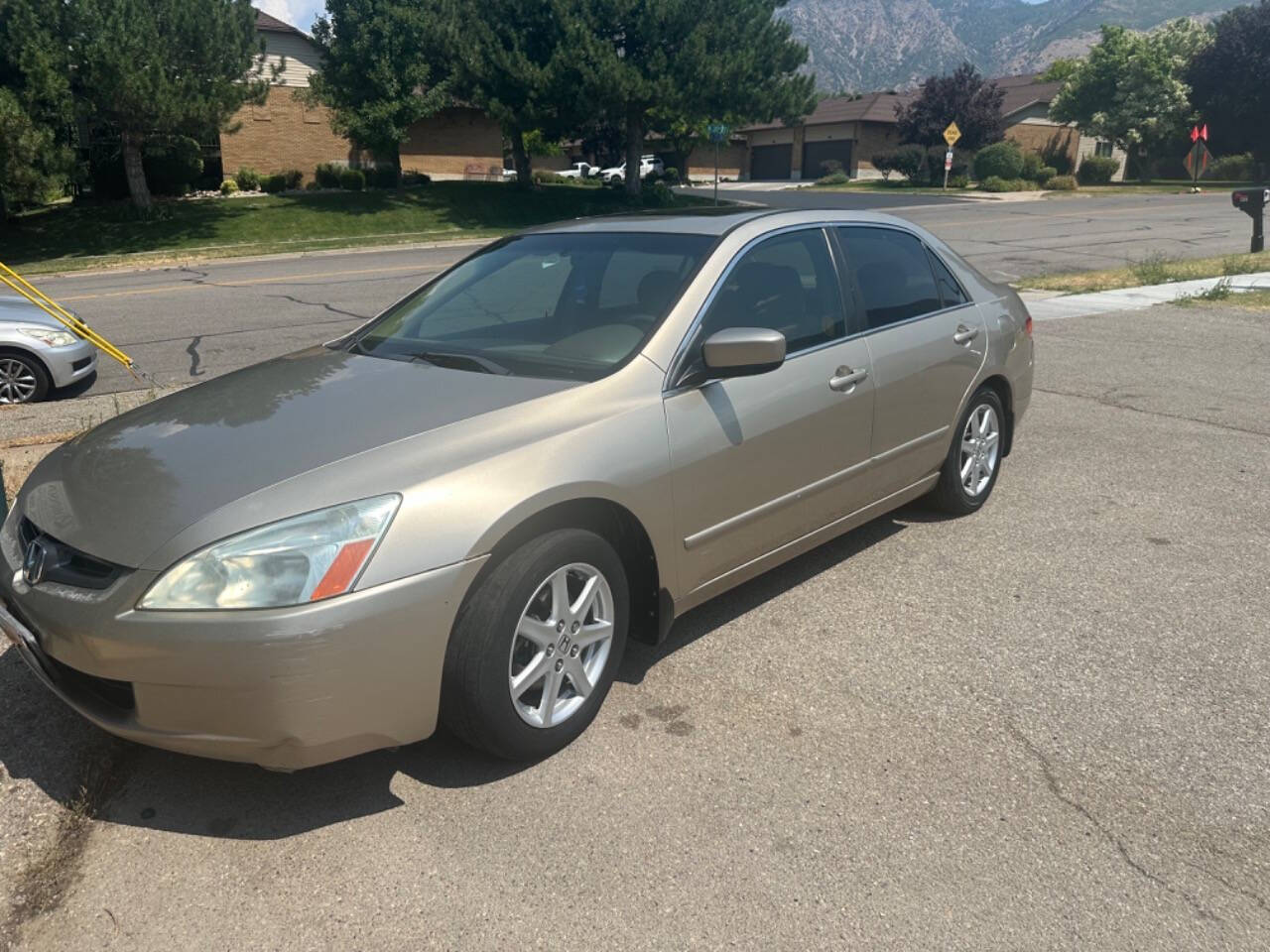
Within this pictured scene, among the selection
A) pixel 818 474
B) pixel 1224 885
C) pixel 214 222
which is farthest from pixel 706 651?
pixel 214 222

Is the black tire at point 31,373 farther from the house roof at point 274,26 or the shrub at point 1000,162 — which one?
the shrub at point 1000,162

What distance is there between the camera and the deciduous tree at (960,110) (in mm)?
50125

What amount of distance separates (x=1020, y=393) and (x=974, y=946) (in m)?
3.82

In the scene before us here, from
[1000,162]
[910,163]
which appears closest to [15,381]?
[1000,162]

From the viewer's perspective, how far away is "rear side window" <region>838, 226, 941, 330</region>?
4559 millimetres

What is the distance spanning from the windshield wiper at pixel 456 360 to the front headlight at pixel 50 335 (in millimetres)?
5868

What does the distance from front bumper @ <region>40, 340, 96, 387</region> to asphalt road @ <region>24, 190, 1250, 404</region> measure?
0.93 feet

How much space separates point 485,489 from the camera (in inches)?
114

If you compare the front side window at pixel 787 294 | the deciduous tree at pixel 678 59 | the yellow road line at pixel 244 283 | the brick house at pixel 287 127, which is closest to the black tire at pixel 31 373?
the front side window at pixel 787 294

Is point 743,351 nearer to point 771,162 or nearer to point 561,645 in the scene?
point 561,645

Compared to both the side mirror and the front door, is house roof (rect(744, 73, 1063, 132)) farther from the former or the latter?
the side mirror

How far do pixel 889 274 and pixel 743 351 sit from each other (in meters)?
1.60

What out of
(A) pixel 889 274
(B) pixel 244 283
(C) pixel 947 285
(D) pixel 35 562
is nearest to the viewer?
(D) pixel 35 562

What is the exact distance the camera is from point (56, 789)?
3.07 m
